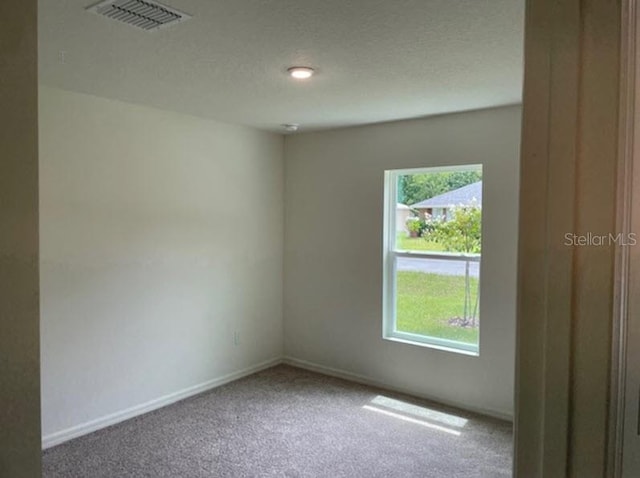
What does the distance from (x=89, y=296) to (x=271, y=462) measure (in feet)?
5.64

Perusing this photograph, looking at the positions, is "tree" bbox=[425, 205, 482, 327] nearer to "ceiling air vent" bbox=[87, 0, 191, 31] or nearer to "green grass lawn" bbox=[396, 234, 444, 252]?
"green grass lawn" bbox=[396, 234, 444, 252]

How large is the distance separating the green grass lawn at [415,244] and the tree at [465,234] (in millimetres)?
71

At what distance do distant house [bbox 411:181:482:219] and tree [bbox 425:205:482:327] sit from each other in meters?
0.04

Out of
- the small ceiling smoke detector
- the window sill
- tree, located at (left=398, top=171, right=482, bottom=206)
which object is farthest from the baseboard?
the small ceiling smoke detector

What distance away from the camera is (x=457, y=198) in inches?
160

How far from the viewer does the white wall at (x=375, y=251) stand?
3713 millimetres

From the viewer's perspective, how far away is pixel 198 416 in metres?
3.72

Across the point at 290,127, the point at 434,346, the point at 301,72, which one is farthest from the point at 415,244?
the point at 301,72

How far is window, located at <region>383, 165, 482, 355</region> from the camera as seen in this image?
3.99 metres

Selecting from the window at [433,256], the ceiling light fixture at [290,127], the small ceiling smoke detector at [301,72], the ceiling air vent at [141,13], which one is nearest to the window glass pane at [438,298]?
the window at [433,256]

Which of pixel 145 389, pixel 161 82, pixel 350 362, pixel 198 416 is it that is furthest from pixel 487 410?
pixel 161 82

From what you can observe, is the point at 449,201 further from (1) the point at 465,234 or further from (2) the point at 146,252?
(2) the point at 146,252

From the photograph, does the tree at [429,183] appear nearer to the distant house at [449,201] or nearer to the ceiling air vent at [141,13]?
the distant house at [449,201]

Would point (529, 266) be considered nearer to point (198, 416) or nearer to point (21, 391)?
point (21, 391)
